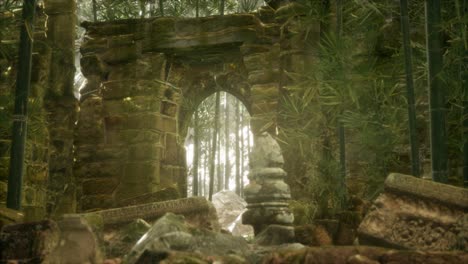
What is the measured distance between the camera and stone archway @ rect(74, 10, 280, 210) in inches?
231

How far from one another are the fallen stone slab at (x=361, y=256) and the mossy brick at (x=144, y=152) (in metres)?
4.13

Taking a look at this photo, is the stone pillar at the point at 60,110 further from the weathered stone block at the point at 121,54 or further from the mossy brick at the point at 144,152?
the mossy brick at the point at 144,152

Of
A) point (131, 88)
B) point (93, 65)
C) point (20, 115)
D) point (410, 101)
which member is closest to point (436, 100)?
point (410, 101)

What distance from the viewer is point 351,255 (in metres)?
1.90

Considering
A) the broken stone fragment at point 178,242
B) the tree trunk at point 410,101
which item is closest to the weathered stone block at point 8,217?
the broken stone fragment at point 178,242

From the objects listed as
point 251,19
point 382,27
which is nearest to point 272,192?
point 382,27

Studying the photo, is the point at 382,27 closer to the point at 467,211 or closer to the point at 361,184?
the point at 361,184

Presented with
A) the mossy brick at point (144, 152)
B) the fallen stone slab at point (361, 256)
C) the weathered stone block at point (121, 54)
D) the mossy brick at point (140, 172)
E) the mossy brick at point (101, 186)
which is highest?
the weathered stone block at point (121, 54)

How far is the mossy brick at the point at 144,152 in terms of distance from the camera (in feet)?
19.6

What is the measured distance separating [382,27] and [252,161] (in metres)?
2.67

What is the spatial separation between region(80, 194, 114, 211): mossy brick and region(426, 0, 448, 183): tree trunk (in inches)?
162

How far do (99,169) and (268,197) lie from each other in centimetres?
356

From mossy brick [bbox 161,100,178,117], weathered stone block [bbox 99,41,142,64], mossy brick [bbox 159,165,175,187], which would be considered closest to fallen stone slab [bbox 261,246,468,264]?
mossy brick [bbox 159,165,175,187]

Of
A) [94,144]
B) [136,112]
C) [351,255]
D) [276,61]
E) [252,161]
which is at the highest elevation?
[276,61]
